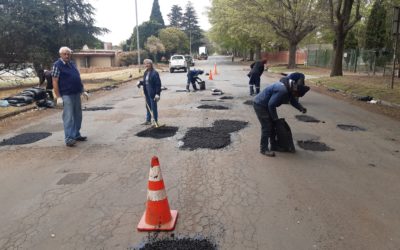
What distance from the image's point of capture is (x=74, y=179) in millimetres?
5703

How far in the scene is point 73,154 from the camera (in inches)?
279

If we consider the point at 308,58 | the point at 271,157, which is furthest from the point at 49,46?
the point at 308,58

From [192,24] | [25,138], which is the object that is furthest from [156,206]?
[192,24]

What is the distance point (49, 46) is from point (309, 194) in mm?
21461

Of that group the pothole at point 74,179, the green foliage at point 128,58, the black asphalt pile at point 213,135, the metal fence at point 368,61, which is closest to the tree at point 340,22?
the metal fence at point 368,61

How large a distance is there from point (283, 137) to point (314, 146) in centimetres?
98

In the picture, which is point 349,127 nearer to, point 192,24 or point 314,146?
point 314,146

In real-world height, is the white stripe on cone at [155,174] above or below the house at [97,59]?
below

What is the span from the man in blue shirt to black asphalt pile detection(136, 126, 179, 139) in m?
1.49

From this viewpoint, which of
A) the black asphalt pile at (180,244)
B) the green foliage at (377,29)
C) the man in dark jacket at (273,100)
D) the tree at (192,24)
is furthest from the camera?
the tree at (192,24)

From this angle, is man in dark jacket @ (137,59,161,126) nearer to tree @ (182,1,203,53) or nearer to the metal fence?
the metal fence

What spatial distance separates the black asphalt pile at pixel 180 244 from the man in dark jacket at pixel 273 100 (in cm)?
330

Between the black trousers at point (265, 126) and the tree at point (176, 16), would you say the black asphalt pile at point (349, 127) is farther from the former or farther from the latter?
the tree at point (176, 16)

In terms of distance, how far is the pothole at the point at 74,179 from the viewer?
219 inches
